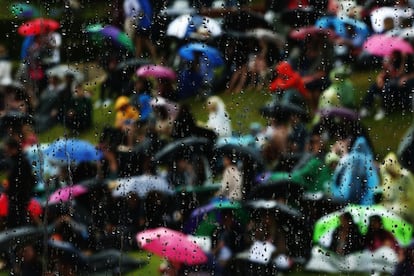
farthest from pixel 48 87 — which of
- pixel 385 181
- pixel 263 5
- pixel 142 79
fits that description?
pixel 385 181

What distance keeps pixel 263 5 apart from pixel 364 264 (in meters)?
1.11

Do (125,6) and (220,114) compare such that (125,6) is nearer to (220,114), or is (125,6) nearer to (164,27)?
(164,27)

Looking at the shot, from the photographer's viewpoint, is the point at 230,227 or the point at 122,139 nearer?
the point at 230,227

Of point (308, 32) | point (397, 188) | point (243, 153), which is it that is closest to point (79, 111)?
point (243, 153)

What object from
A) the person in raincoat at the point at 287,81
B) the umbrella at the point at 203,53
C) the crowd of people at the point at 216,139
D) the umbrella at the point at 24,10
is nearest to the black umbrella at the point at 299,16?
the crowd of people at the point at 216,139

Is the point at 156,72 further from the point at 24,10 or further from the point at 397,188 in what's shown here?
the point at 397,188

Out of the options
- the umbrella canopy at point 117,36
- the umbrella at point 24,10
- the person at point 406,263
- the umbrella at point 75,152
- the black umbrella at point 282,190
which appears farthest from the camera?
the umbrella at point 24,10

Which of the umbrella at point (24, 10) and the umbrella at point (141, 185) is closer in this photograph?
the umbrella at point (141, 185)

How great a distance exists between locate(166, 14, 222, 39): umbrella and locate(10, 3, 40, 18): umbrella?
1.84 ft

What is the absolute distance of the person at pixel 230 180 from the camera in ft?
11.7

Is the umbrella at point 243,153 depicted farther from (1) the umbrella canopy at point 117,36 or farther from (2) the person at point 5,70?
(2) the person at point 5,70

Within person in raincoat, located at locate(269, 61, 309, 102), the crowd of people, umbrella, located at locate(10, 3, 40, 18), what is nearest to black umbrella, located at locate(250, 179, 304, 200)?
the crowd of people

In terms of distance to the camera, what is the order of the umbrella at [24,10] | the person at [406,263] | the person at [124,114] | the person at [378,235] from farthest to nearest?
the umbrella at [24,10]
the person at [124,114]
the person at [378,235]
the person at [406,263]

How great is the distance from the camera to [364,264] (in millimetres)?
3428
